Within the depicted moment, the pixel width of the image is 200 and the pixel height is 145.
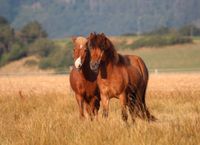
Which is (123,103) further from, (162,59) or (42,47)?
(42,47)

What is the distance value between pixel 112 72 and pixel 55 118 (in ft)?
5.00

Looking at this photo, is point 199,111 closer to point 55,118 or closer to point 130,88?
point 130,88

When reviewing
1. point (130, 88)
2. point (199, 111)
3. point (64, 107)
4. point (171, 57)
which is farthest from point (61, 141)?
point (171, 57)

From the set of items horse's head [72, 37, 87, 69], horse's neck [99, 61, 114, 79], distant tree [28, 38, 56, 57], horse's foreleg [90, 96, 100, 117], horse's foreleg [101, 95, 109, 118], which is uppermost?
horse's head [72, 37, 87, 69]

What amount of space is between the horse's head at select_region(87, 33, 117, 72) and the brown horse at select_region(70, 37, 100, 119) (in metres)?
0.81

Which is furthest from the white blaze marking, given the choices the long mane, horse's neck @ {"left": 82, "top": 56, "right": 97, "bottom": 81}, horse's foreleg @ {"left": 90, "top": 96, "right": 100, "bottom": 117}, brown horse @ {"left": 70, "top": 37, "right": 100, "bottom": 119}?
horse's foreleg @ {"left": 90, "top": 96, "right": 100, "bottom": 117}

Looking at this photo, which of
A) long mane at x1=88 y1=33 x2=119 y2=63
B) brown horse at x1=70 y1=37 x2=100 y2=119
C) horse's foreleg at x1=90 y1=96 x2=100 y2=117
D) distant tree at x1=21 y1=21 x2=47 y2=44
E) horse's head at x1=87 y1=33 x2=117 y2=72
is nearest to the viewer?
horse's head at x1=87 y1=33 x2=117 y2=72

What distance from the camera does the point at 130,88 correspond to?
1500cm

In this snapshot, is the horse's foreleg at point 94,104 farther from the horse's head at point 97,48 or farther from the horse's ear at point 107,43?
the horse's ear at point 107,43

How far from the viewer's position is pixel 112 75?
47.8ft

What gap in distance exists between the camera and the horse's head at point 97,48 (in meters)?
14.0

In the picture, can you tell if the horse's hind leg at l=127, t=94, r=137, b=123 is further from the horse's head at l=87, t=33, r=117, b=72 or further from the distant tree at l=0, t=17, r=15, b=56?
the distant tree at l=0, t=17, r=15, b=56

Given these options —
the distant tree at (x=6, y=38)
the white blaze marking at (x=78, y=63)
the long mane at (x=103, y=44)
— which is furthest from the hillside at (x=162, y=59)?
the long mane at (x=103, y=44)

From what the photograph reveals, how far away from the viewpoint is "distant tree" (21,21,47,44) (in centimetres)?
10781
